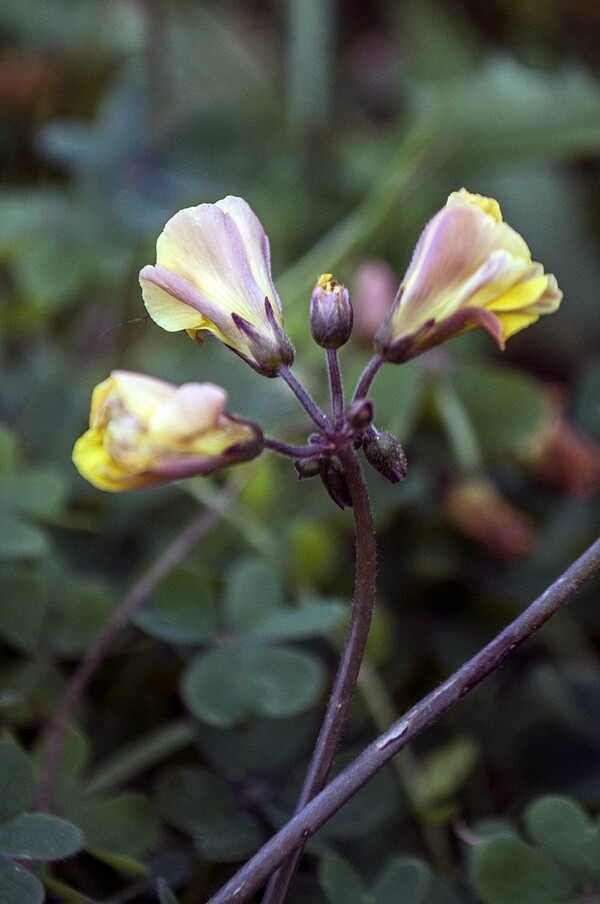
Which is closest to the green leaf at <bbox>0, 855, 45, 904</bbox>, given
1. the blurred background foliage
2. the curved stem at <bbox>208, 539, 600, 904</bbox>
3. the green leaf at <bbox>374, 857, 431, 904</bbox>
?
the blurred background foliage

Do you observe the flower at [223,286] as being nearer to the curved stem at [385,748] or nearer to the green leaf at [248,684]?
the curved stem at [385,748]

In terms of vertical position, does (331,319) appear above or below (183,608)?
above

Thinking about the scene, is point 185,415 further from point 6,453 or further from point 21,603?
point 6,453

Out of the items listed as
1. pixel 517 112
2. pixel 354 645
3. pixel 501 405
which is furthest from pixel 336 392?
pixel 517 112

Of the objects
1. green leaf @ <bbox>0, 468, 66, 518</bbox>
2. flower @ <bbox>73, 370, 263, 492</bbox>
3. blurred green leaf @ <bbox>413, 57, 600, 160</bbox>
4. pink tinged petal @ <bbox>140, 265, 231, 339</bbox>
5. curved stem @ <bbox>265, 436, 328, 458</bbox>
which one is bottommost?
green leaf @ <bbox>0, 468, 66, 518</bbox>

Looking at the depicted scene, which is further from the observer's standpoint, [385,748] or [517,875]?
[517,875]

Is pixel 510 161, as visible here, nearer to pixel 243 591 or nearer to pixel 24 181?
pixel 24 181

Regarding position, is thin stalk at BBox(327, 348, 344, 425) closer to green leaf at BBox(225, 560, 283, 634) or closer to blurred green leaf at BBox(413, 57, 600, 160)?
green leaf at BBox(225, 560, 283, 634)

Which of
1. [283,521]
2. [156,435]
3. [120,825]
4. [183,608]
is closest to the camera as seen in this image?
[156,435]
